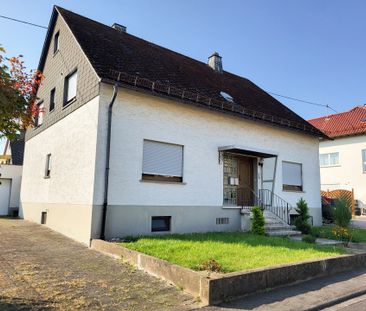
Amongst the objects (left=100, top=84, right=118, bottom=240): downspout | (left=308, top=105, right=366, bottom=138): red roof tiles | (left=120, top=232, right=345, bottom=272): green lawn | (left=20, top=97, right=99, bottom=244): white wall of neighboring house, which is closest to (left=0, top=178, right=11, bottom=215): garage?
(left=20, top=97, right=99, bottom=244): white wall of neighboring house

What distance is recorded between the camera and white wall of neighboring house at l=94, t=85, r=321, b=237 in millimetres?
10312

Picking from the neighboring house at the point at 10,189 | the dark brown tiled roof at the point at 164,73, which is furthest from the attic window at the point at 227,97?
the neighboring house at the point at 10,189

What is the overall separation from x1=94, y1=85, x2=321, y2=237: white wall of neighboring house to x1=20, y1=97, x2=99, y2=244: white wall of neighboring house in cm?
59

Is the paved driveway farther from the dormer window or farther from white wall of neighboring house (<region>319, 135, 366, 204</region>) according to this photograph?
white wall of neighboring house (<region>319, 135, 366, 204</region>)

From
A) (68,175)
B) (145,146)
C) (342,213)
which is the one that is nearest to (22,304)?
(145,146)

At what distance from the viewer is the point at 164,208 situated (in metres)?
11.2

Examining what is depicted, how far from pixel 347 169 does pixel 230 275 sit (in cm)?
2452

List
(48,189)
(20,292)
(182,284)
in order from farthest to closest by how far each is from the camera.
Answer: (48,189), (182,284), (20,292)

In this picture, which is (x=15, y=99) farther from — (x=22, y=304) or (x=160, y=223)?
(x=160, y=223)

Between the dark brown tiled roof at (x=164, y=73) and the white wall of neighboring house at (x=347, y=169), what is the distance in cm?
1110

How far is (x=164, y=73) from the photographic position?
13.3 m

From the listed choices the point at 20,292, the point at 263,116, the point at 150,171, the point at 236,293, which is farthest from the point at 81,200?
the point at 263,116

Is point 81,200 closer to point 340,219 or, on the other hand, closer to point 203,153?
point 203,153

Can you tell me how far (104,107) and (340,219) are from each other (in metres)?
8.48
